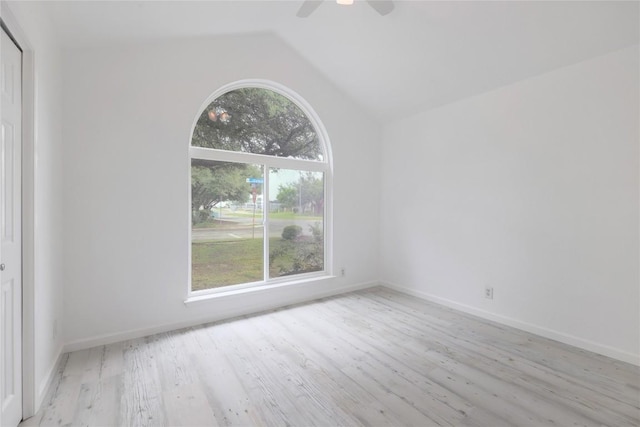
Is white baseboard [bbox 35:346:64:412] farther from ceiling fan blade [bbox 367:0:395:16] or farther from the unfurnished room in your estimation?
ceiling fan blade [bbox 367:0:395:16]

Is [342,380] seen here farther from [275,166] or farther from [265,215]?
Answer: [275,166]

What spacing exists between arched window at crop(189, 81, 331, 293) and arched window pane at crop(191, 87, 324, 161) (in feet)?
0.04

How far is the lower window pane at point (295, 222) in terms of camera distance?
374 cm

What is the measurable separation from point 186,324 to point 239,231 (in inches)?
43.6

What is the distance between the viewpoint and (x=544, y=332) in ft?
9.12

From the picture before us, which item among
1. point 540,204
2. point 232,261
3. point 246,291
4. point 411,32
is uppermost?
point 411,32

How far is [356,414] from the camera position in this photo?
1.75 meters

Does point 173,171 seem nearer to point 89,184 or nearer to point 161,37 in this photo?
point 89,184

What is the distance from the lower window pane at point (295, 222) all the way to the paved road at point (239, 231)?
13 mm

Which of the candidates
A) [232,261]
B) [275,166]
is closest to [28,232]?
[232,261]

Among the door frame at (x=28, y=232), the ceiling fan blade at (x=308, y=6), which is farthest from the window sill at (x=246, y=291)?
the ceiling fan blade at (x=308, y=6)

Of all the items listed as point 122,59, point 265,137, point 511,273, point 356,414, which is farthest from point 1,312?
point 511,273

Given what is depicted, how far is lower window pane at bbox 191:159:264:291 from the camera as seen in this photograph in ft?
10.5

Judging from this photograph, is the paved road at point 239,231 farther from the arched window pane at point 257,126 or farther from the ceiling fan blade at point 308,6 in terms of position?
the ceiling fan blade at point 308,6
